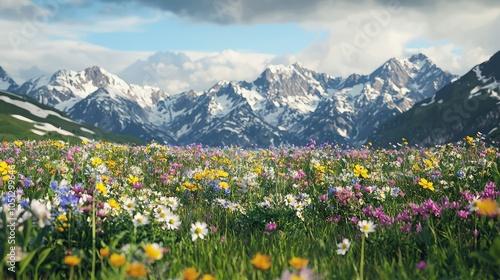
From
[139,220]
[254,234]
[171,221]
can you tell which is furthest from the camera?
[254,234]

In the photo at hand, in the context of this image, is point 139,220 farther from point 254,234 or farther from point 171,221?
point 254,234

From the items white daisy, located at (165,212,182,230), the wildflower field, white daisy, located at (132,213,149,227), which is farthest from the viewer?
white daisy, located at (165,212,182,230)

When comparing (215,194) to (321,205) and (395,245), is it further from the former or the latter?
(395,245)

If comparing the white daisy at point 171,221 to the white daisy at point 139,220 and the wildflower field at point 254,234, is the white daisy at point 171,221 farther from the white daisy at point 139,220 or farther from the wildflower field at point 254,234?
the white daisy at point 139,220

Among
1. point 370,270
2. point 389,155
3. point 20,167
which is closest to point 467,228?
point 370,270

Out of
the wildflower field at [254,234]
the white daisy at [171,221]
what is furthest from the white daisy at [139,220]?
the white daisy at [171,221]

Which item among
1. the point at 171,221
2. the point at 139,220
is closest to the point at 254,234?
the point at 171,221

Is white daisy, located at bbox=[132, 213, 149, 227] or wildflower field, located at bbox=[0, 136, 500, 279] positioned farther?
white daisy, located at bbox=[132, 213, 149, 227]

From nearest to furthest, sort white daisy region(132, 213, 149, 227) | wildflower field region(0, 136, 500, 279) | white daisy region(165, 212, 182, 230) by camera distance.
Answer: wildflower field region(0, 136, 500, 279) → white daisy region(132, 213, 149, 227) → white daisy region(165, 212, 182, 230)

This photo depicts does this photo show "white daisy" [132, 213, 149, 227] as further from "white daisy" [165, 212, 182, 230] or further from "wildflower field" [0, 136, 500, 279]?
"white daisy" [165, 212, 182, 230]

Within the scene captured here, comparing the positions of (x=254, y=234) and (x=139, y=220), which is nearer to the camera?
(x=139, y=220)

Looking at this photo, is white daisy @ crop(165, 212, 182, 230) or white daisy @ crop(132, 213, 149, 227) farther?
white daisy @ crop(165, 212, 182, 230)

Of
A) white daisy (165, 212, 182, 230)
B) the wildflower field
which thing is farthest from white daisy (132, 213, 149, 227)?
white daisy (165, 212, 182, 230)

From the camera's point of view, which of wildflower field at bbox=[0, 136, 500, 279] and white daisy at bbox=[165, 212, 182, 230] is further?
white daisy at bbox=[165, 212, 182, 230]
